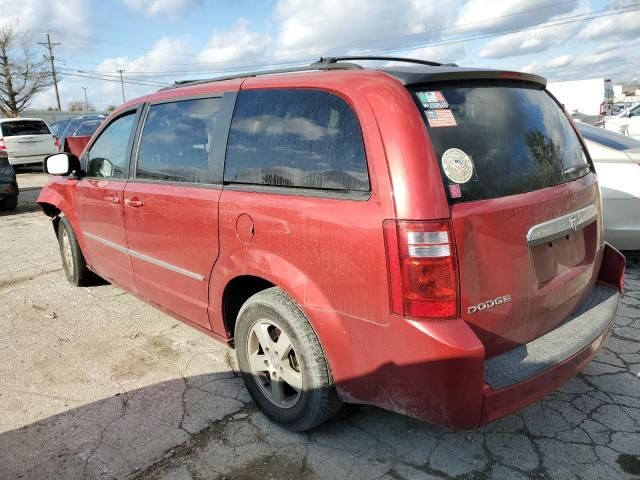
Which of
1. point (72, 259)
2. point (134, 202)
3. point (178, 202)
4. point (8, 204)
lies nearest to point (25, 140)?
point (8, 204)

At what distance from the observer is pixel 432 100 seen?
2203 mm

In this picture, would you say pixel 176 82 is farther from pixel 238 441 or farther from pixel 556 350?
pixel 556 350

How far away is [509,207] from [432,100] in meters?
0.57

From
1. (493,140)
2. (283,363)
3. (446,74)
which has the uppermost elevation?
(446,74)

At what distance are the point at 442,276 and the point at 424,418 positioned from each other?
0.61m

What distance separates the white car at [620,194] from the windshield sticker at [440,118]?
11.2 ft

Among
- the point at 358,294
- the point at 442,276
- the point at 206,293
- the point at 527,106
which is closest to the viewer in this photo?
the point at 442,276

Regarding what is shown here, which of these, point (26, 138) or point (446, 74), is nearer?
point (446, 74)

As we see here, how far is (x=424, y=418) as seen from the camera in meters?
2.12

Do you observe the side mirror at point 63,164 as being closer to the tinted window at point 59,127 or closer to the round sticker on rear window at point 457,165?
the round sticker on rear window at point 457,165

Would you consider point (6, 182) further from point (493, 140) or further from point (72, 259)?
point (493, 140)

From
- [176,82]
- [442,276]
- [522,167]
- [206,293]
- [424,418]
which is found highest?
[176,82]

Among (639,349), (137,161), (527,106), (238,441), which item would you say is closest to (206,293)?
(238,441)

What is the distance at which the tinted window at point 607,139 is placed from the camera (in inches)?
202
